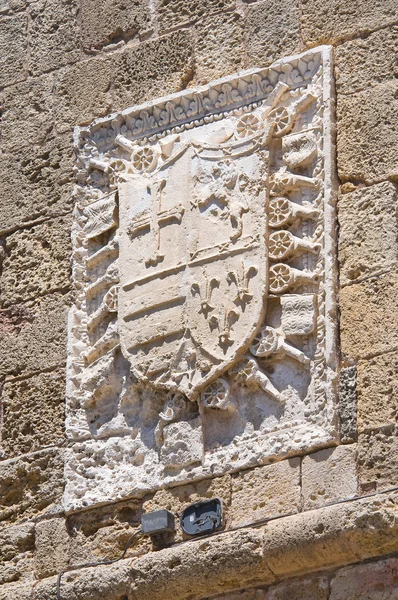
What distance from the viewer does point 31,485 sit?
24.1ft

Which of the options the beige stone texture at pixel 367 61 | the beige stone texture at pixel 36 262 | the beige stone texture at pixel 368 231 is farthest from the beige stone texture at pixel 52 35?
the beige stone texture at pixel 368 231

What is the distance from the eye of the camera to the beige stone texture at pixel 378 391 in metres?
6.66

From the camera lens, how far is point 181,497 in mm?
6910

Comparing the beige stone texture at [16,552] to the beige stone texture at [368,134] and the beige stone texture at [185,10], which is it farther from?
the beige stone texture at [185,10]

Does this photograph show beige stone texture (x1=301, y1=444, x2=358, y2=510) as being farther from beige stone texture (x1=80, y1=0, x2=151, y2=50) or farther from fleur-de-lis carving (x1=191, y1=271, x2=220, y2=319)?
beige stone texture (x1=80, y1=0, x2=151, y2=50)

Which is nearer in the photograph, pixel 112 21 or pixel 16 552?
pixel 16 552

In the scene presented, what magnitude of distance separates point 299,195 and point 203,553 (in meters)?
1.58

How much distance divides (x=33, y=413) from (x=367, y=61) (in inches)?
80.8

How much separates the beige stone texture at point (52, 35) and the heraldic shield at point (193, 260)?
103 cm

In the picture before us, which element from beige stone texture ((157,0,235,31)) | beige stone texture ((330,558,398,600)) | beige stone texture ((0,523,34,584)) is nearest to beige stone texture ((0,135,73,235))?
beige stone texture ((157,0,235,31))

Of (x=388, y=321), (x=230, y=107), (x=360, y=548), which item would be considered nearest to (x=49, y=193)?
(x=230, y=107)

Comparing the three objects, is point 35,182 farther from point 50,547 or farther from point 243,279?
point 50,547

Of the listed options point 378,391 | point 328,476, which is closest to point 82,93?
point 378,391

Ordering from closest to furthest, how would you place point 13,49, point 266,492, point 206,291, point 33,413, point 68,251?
point 266,492 → point 206,291 → point 33,413 → point 68,251 → point 13,49
